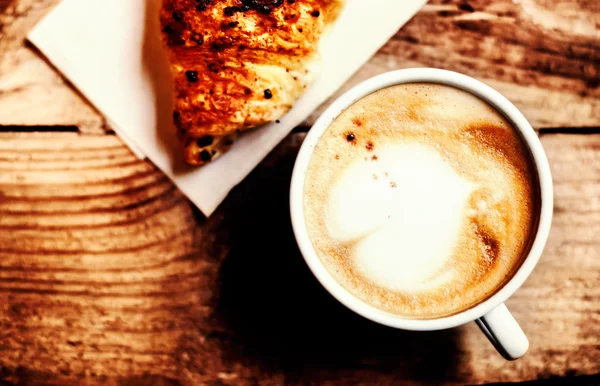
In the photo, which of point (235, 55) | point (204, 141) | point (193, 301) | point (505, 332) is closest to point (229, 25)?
point (235, 55)

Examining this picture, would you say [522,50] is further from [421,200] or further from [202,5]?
[202,5]

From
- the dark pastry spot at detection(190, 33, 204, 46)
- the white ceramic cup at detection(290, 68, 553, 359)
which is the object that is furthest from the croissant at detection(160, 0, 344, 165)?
the white ceramic cup at detection(290, 68, 553, 359)

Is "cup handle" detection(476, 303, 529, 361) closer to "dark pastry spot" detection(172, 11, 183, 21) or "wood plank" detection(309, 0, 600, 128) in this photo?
"wood plank" detection(309, 0, 600, 128)

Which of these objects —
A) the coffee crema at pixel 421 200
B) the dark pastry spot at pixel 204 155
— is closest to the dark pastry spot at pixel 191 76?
the dark pastry spot at pixel 204 155

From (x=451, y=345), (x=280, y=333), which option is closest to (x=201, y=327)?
(x=280, y=333)

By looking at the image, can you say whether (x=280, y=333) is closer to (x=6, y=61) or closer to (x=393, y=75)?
(x=393, y=75)

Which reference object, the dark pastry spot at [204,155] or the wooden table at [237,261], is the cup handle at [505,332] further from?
the dark pastry spot at [204,155]

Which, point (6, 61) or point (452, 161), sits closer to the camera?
point (452, 161)

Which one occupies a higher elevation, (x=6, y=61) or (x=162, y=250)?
(x=6, y=61)
